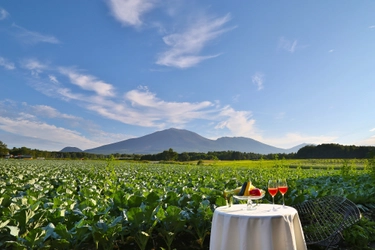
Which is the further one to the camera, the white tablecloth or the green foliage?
the green foliage

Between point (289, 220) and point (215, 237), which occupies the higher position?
point (289, 220)

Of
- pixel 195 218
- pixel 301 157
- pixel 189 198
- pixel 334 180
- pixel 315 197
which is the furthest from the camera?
pixel 301 157

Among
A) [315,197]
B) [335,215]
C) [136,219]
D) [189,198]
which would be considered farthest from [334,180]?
[136,219]

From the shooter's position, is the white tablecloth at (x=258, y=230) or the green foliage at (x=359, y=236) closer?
the white tablecloth at (x=258, y=230)

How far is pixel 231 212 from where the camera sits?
360cm

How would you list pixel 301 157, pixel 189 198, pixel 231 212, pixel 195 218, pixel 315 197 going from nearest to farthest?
pixel 231 212, pixel 195 218, pixel 189 198, pixel 315 197, pixel 301 157

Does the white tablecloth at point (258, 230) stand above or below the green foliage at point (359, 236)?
above

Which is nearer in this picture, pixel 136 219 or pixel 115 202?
pixel 136 219

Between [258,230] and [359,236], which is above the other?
[258,230]

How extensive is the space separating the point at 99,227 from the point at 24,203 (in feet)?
6.18

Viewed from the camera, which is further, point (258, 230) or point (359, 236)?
point (359, 236)

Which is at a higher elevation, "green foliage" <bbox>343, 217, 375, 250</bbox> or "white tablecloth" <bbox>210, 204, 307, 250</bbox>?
"white tablecloth" <bbox>210, 204, 307, 250</bbox>

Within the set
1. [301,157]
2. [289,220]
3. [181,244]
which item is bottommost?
[181,244]

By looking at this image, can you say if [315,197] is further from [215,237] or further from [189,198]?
[215,237]
